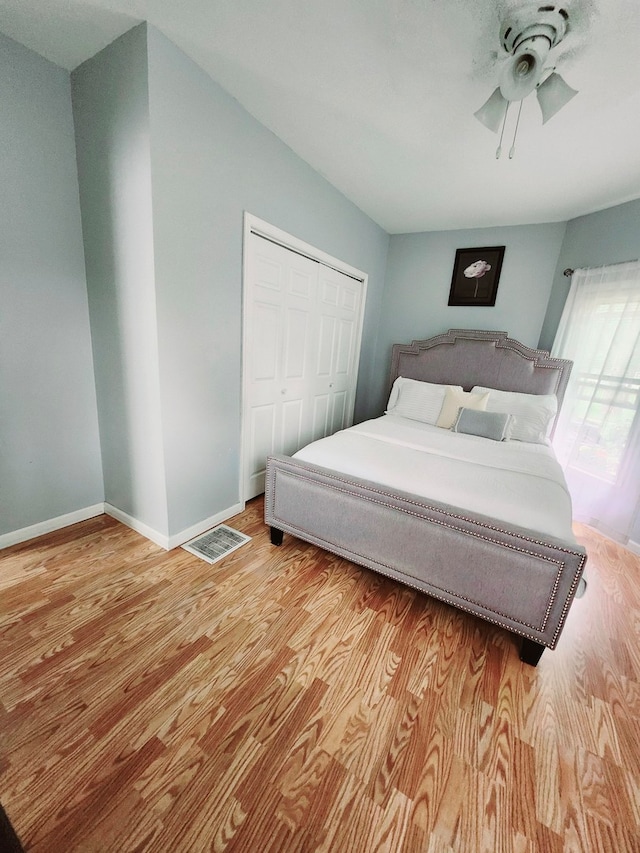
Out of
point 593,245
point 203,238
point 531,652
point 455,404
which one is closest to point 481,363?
point 455,404

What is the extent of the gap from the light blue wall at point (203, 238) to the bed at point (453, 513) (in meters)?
0.49

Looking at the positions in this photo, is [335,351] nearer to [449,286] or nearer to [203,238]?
[449,286]

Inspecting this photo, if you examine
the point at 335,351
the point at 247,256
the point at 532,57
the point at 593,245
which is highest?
the point at 532,57

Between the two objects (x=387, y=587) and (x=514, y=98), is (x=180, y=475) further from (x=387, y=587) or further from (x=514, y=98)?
(x=514, y=98)

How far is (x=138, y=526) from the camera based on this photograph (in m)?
2.12

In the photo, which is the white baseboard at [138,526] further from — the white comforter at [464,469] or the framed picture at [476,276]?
the framed picture at [476,276]

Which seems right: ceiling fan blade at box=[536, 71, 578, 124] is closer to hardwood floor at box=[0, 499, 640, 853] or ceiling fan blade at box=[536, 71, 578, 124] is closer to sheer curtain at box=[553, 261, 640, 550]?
sheer curtain at box=[553, 261, 640, 550]

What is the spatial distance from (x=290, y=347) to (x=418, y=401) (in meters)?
1.35

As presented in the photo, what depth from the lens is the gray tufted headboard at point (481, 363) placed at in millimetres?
2933

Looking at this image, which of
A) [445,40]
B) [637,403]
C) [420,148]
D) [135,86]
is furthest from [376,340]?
[135,86]

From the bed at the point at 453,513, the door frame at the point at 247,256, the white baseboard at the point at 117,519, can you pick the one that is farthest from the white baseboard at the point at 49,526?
the bed at the point at 453,513

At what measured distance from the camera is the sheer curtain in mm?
2438

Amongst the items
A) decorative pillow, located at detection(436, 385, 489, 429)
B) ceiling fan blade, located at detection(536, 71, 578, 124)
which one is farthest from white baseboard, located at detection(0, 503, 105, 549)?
ceiling fan blade, located at detection(536, 71, 578, 124)

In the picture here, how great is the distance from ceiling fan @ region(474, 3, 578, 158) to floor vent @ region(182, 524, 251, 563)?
2.57m
